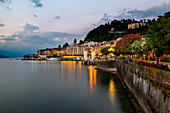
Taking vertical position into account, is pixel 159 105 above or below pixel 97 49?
below

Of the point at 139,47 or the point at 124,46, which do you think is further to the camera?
the point at 124,46

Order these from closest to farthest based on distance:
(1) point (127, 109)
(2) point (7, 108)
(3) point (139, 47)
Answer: (1) point (127, 109)
(2) point (7, 108)
(3) point (139, 47)

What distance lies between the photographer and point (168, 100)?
8.44 m

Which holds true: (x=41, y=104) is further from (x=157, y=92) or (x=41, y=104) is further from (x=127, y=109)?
(x=157, y=92)

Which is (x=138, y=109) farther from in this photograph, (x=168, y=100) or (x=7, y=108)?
(x=7, y=108)

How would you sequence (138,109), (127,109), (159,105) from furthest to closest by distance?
(127,109)
(138,109)
(159,105)

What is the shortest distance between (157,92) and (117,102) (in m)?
10.2

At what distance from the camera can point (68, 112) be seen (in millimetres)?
16859

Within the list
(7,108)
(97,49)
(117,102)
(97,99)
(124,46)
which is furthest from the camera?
(97,49)

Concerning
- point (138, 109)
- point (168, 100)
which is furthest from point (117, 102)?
point (168, 100)

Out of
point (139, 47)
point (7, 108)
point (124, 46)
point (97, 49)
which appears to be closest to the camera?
point (7, 108)

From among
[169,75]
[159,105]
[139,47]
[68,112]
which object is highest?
[139,47]

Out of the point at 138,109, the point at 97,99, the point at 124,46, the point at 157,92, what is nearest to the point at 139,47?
the point at 124,46

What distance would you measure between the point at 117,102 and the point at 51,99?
31.6 feet
